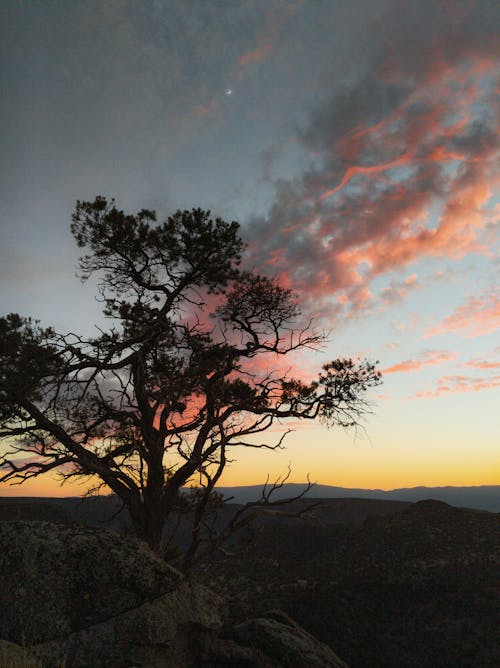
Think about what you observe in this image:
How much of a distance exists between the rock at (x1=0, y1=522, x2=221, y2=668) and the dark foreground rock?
0.01 meters

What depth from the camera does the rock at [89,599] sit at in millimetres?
6914

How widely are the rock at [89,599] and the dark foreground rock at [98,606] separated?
14 mm

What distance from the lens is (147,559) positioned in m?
8.15

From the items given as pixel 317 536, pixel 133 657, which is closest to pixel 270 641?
pixel 133 657

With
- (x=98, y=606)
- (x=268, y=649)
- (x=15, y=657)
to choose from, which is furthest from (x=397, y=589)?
(x=15, y=657)

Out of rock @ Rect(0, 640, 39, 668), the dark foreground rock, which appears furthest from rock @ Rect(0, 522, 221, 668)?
rock @ Rect(0, 640, 39, 668)

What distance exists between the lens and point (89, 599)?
7.36 meters

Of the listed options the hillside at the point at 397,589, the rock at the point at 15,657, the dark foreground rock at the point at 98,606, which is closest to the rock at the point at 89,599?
the dark foreground rock at the point at 98,606

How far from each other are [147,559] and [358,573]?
23.4 meters

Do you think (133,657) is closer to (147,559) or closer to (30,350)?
(147,559)

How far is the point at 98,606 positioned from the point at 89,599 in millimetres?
190

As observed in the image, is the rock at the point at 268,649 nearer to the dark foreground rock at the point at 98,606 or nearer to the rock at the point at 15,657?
the dark foreground rock at the point at 98,606

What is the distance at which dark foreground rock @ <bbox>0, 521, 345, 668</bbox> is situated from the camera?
6898 millimetres

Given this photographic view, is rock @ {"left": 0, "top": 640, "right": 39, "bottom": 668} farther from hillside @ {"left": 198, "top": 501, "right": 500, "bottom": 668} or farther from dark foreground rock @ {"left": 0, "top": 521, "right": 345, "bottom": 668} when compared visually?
hillside @ {"left": 198, "top": 501, "right": 500, "bottom": 668}
